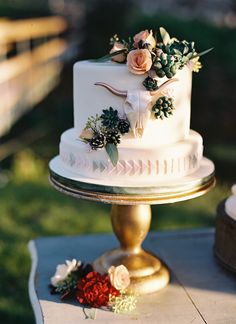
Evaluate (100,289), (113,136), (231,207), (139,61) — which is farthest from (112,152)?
(231,207)

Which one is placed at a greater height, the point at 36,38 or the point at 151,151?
the point at 151,151

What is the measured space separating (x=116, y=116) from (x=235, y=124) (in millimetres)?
4178

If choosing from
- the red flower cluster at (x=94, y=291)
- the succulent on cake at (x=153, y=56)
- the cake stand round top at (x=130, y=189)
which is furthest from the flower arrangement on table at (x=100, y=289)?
the succulent on cake at (x=153, y=56)

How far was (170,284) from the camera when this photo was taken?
7.63 feet

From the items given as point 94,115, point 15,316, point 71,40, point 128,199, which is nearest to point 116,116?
point 94,115

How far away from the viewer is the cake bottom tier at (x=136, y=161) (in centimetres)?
193

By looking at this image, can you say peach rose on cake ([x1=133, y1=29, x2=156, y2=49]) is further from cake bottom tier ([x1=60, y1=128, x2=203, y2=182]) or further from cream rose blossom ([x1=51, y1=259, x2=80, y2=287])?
cream rose blossom ([x1=51, y1=259, x2=80, y2=287])

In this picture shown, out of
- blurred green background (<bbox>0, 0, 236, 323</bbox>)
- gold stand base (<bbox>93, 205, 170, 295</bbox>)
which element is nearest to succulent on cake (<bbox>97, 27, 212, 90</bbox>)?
gold stand base (<bbox>93, 205, 170, 295</bbox>)

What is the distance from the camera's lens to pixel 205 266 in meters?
2.52

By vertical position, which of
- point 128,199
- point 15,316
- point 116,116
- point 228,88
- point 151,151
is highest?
point 116,116

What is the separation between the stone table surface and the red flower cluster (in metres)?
0.04

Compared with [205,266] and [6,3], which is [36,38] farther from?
[205,266]

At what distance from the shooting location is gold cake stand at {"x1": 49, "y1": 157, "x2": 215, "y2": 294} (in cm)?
191

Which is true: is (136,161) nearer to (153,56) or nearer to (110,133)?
(110,133)
